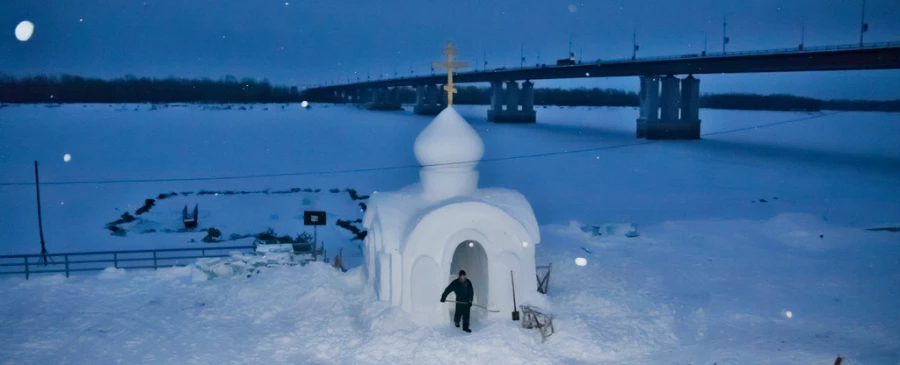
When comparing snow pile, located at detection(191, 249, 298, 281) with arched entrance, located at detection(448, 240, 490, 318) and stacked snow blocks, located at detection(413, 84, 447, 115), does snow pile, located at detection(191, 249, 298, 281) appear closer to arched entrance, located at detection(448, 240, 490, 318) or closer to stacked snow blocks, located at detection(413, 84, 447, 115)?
arched entrance, located at detection(448, 240, 490, 318)

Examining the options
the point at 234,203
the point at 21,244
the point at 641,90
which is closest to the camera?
the point at 21,244

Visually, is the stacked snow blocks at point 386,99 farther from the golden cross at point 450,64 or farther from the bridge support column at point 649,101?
the golden cross at point 450,64

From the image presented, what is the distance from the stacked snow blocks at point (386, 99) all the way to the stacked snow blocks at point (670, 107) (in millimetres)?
73830

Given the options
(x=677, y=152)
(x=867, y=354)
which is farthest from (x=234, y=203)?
(x=677, y=152)

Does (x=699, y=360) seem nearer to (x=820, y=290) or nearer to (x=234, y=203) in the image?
(x=820, y=290)

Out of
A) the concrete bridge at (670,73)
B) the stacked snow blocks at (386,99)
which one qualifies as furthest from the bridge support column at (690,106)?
the stacked snow blocks at (386,99)

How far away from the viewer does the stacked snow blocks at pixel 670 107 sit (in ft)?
193

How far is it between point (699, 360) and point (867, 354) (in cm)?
253

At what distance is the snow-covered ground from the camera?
11.0 metres

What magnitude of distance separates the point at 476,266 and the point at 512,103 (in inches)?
2908

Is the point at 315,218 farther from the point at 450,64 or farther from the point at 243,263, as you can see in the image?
the point at 450,64

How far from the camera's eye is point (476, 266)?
45.0ft

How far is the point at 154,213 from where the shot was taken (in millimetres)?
26375

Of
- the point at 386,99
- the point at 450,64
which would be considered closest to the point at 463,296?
the point at 450,64
